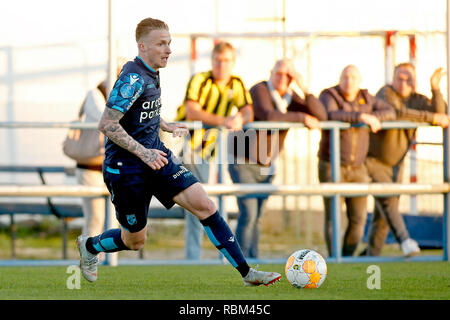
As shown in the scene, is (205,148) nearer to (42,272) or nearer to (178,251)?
(42,272)

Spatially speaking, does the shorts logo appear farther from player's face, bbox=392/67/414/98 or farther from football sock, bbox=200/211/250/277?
player's face, bbox=392/67/414/98

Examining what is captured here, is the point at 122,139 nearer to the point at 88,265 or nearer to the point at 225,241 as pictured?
the point at 225,241

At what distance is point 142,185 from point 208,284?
100cm

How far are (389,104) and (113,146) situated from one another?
152 inches

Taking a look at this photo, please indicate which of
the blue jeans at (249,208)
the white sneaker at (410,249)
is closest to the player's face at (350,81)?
the blue jeans at (249,208)

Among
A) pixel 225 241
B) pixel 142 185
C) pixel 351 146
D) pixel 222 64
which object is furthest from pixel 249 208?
pixel 142 185

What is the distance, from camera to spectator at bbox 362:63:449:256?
31.5ft

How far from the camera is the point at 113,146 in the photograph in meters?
6.62

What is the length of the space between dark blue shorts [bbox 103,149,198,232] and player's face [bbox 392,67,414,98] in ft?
12.4

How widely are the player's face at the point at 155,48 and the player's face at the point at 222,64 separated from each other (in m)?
2.50

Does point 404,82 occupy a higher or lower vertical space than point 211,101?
higher

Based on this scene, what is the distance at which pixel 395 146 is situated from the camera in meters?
9.68

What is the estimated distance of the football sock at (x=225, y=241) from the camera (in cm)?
661

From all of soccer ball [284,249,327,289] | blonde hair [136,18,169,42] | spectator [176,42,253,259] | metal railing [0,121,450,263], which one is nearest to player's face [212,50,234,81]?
spectator [176,42,253,259]
